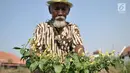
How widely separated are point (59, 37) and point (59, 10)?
1.21ft

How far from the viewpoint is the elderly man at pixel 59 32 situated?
4.27 metres

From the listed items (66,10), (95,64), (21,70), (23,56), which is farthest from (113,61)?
(21,70)

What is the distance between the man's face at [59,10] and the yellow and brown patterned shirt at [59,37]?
15cm

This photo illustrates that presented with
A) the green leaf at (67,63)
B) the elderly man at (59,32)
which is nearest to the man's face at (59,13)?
the elderly man at (59,32)

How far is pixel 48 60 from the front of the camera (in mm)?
3311

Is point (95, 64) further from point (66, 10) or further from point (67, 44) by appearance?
point (66, 10)

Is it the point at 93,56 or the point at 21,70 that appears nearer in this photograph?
the point at 93,56

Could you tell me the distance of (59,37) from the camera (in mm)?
4344

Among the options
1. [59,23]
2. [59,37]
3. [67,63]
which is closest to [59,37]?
[59,37]

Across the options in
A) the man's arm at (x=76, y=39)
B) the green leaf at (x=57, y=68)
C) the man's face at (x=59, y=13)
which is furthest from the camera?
the man's face at (x=59, y=13)

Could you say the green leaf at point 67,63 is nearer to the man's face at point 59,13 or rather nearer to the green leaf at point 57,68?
the green leaf at point 57,68

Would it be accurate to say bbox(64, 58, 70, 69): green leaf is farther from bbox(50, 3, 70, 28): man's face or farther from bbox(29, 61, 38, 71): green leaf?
bbox(50, 3, 70, 28): man's face

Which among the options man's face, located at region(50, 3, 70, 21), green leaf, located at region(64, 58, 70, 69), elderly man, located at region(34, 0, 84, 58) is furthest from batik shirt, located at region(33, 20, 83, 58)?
green leaf, located at region(64, 58, 70, 69)

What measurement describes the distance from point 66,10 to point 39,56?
1283 millimetres
